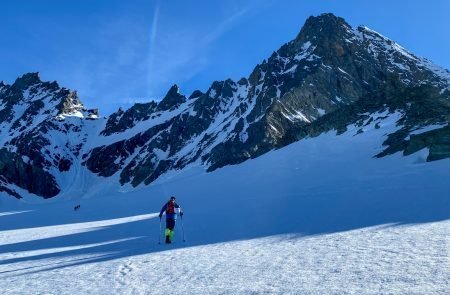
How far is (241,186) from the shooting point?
1534 inches

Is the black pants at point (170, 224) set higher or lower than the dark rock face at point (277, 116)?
lower

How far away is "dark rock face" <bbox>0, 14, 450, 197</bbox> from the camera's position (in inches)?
2062

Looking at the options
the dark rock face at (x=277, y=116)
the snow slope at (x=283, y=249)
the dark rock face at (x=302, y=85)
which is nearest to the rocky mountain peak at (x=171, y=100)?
the dark rock face at (x=277, y=116)

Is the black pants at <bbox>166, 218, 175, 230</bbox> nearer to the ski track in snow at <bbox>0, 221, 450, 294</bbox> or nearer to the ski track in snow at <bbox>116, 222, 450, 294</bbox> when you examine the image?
the ski track in snow at <bbox>0, 221, 450, 294</bbox>

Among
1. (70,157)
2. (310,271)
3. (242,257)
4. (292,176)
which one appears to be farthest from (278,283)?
(70,157)

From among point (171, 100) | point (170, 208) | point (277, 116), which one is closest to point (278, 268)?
point (170, 208)

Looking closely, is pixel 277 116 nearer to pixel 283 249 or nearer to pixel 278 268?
pixel 283 249

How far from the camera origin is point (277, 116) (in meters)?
91.2

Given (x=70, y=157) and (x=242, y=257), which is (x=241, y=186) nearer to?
(x=242, y=257)

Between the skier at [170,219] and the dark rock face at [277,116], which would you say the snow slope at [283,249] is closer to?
the skier at [170,219]

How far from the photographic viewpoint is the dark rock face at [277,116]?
2062 inches

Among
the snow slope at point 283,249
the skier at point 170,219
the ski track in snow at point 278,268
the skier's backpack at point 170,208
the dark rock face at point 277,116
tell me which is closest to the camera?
the ski track in snow at point 278,268

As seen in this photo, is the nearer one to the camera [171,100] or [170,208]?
[170,208]

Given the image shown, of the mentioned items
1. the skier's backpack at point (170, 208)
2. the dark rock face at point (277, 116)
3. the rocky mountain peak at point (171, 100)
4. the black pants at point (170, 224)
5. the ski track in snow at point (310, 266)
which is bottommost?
the ski track in snow at point (310, 266)
